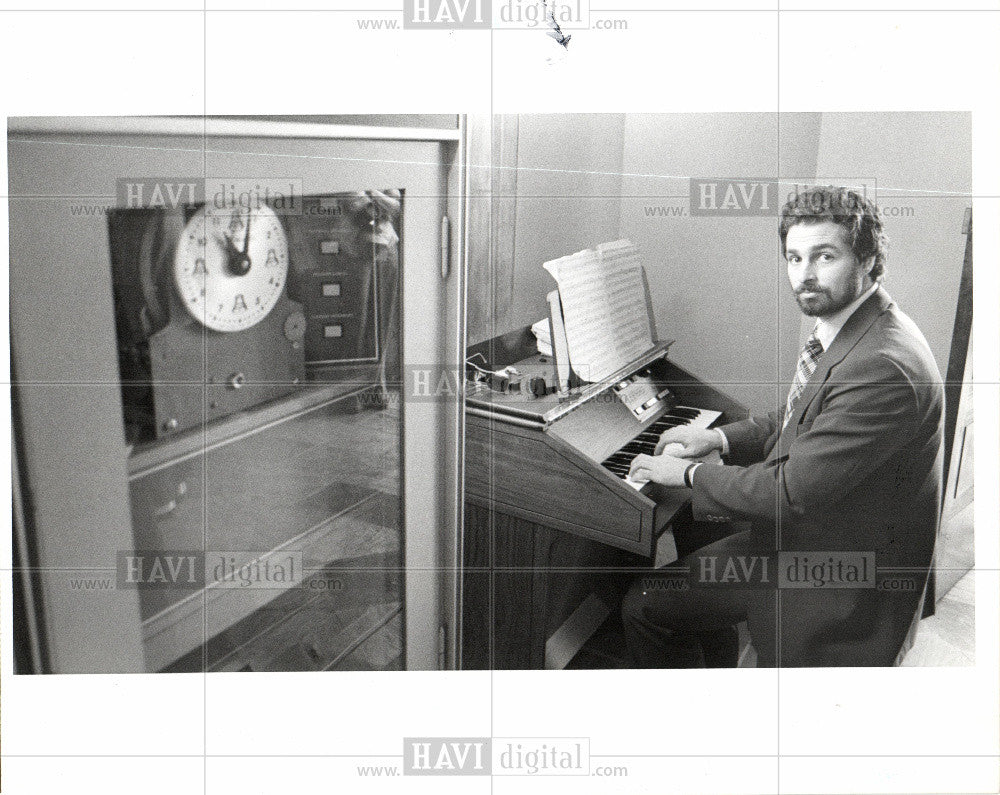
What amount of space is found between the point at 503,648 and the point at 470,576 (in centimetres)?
15

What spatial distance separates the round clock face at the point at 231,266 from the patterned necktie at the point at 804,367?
36.4 inches

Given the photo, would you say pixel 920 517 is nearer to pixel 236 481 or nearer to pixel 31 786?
pixel 236 481

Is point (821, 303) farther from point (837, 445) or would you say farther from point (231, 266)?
point (231, 266)

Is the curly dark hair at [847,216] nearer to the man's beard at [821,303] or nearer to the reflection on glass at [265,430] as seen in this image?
the man's beard at [821,303]

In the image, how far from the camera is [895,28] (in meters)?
1.73

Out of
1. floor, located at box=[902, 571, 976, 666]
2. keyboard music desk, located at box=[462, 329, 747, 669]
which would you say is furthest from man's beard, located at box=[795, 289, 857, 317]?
floor, located at box=[902, 571, 976, 666]

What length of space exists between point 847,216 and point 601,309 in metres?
0.47

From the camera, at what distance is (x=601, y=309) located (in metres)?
1.67

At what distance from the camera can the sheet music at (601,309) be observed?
1.67m

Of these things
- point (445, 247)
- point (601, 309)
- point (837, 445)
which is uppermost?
point (445, 247)

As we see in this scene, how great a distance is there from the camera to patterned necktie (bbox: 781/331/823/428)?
171cm

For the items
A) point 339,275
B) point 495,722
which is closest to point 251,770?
point 495,722

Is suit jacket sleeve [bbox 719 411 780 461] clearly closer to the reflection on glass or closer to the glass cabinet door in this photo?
the glass cabinet door

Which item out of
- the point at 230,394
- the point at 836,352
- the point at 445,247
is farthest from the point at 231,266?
the point at 836,352
